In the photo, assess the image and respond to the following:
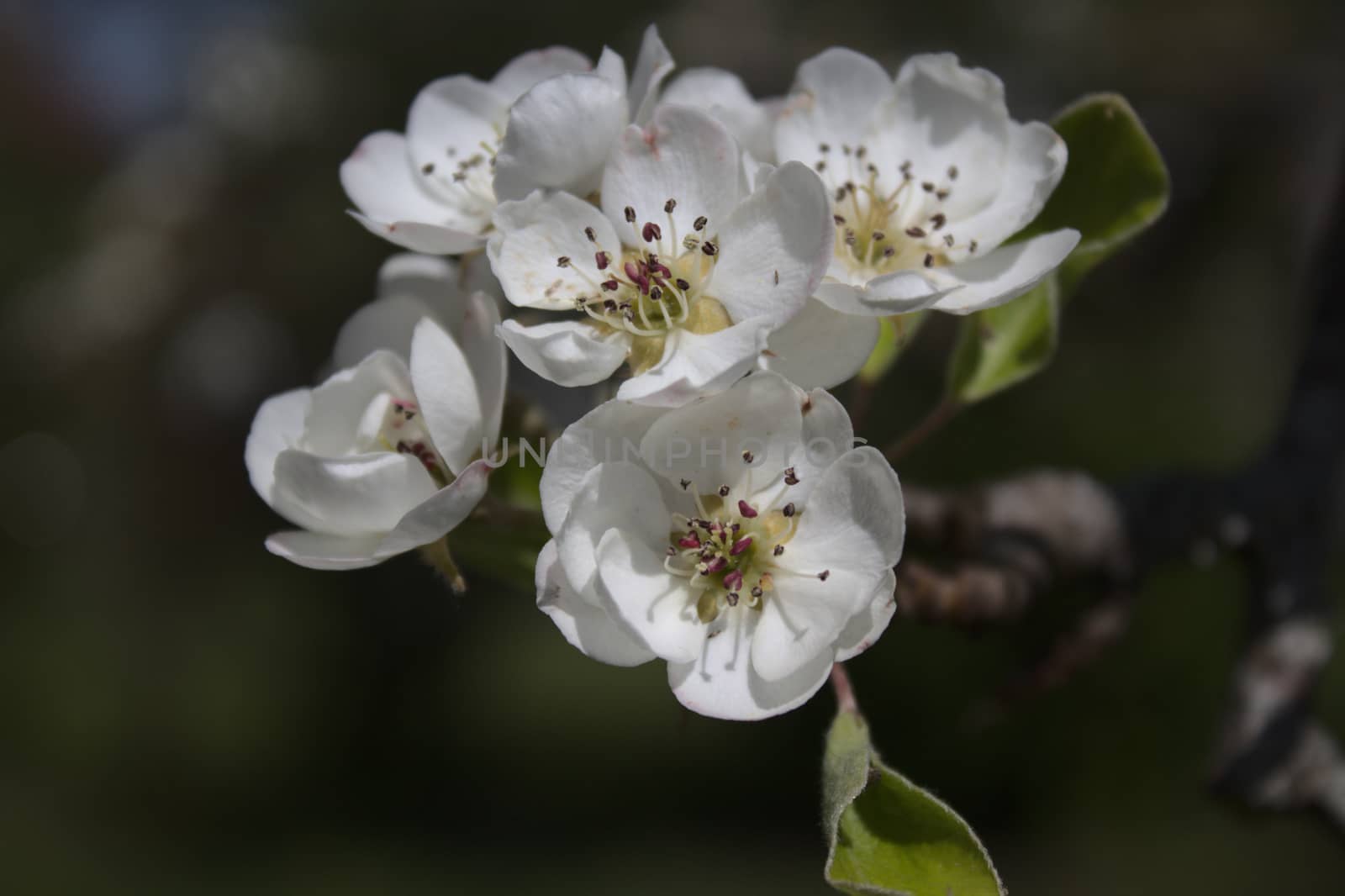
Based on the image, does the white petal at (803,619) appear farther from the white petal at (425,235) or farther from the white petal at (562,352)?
the white petal at (425,235)

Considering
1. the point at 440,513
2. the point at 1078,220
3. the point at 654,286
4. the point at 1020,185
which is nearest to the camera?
the point at 440,513

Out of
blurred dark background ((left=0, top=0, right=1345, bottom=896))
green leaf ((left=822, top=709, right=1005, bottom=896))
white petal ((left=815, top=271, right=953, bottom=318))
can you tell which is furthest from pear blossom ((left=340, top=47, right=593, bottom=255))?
blurred dark background ((left=0, top=0, right=1345, bottom=896))

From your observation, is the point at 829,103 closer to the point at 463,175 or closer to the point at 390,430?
the point at 463,175

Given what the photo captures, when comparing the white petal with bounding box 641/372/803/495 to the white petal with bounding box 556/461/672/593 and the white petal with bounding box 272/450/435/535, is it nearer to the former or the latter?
the white petal with bounding box 556/461/672/593

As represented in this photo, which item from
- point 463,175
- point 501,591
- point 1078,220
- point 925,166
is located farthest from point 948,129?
point 501,591

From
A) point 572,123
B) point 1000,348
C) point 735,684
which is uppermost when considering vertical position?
point 572,123

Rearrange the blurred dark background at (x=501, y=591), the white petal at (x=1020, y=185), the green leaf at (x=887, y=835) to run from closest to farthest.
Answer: the green leaf at (x=887, y=835)
the white petal at (x=1020, y=185)
the blurred dark background at (x=501, y=591)

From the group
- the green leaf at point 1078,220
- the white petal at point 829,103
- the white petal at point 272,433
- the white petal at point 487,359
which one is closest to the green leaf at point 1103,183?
the green leaf at point 1078,220

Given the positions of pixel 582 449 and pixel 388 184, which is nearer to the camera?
pixel 582 449
